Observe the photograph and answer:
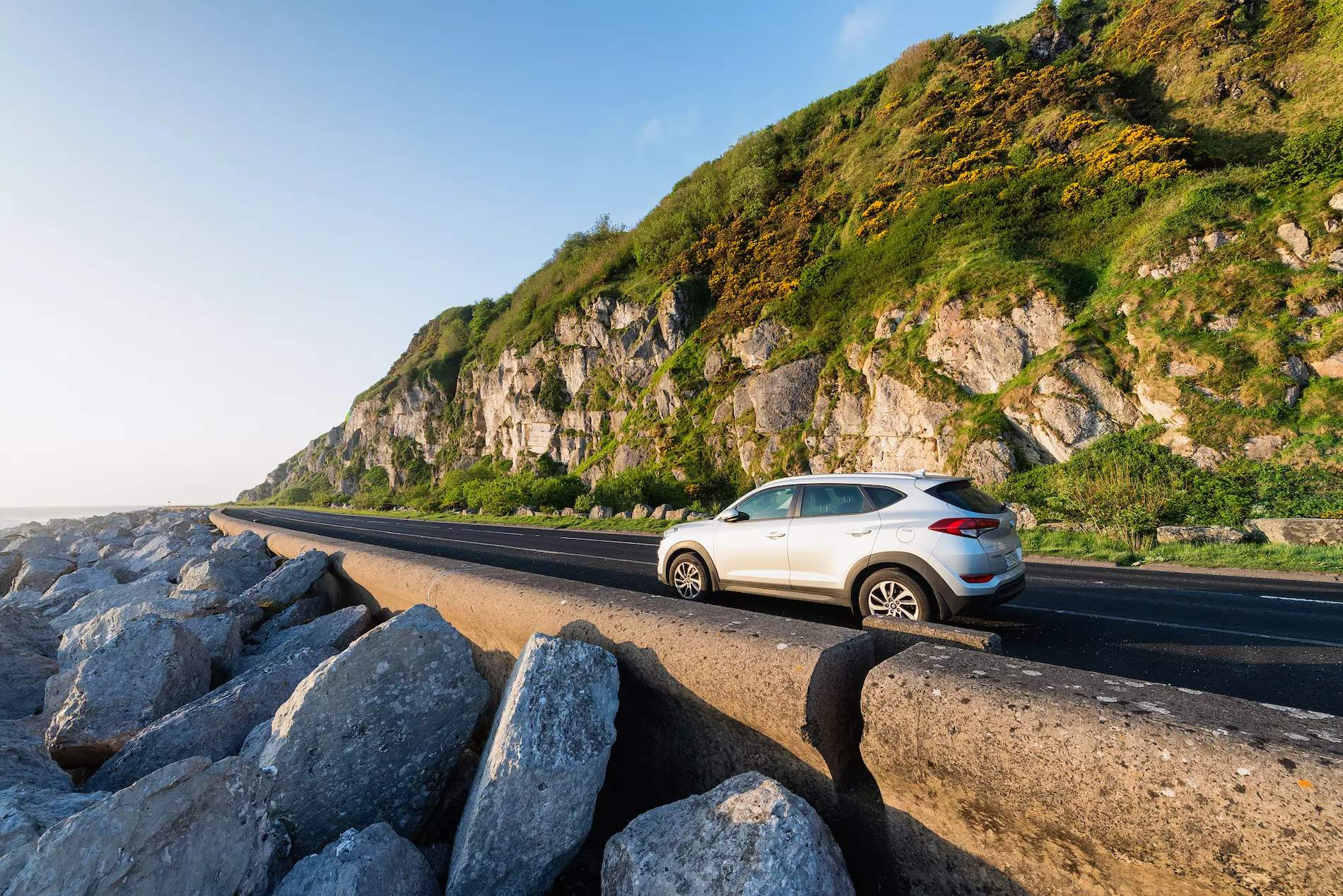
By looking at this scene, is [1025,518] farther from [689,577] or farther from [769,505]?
[689,577]

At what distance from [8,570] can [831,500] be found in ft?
62.8

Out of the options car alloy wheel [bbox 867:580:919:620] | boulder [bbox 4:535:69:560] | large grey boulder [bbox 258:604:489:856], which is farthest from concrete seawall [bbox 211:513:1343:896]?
boulder [bbox 4:535:69:560]

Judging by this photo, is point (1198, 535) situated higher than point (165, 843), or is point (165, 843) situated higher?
point (165, 843)

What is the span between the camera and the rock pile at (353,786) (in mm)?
1925

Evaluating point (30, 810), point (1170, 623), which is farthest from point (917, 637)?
point (1170, 623)

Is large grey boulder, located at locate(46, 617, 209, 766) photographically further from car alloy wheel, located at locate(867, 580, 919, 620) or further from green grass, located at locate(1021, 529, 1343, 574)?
green grass, located at locate(1021, 529, 1343, 574)

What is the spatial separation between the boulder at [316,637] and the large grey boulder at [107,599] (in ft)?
8.12

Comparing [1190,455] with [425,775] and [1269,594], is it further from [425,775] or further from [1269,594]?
[425,775]

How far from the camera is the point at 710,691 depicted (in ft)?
8.95

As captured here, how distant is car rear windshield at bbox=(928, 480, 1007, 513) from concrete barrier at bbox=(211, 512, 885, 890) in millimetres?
3055

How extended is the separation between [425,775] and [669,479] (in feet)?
79.4

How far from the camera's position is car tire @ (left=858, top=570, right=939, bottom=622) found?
16.8ft

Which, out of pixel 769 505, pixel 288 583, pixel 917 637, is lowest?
pixel 288 583

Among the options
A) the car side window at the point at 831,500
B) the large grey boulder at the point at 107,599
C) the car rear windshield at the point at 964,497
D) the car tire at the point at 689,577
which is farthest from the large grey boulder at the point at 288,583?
the car rear windshield at the point at 964,497
